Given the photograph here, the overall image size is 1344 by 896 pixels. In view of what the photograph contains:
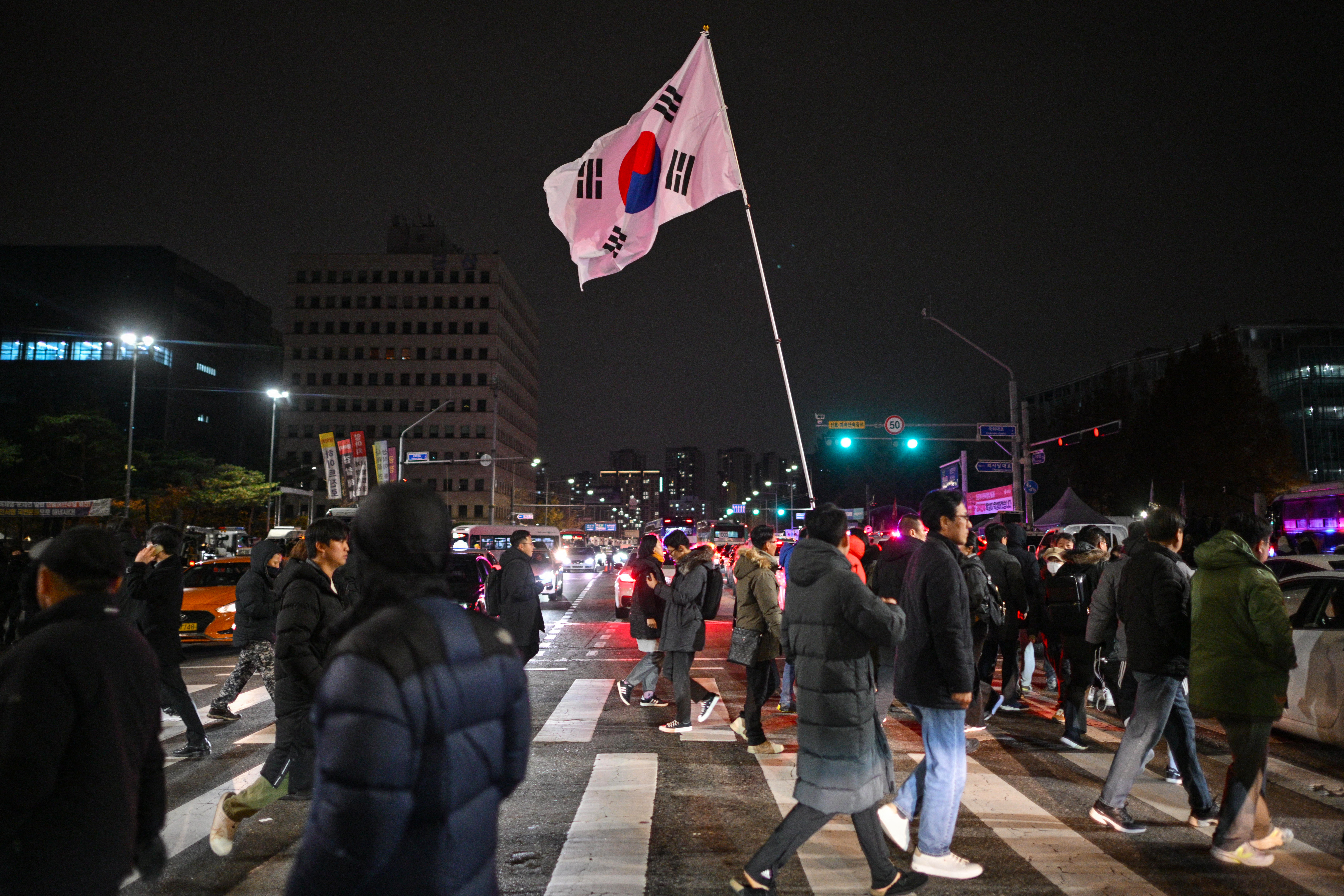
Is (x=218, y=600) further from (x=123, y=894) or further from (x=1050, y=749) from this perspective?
(x=1050, y=749)

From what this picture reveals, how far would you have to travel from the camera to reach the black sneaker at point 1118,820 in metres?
5.43

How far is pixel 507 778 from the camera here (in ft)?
7.51

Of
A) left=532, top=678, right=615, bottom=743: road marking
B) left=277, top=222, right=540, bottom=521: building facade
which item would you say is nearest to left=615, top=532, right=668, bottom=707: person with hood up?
left=532, top=678, right=615, bottom=743: road marking

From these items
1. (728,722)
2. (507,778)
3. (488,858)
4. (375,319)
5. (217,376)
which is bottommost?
(728,722)

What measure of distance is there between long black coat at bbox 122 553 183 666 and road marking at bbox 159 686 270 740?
2.06 ft

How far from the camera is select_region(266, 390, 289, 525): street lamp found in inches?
1726

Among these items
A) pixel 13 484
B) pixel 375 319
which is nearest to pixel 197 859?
pixel 13 484

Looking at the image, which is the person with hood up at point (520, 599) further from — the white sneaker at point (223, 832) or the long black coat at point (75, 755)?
the long black coat at point (75, 755)

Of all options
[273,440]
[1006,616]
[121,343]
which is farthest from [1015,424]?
[121,343]

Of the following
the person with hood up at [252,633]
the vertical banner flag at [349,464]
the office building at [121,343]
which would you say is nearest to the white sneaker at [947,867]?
the person with hood up at [252,633]

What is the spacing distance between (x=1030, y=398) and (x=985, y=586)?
133 metres

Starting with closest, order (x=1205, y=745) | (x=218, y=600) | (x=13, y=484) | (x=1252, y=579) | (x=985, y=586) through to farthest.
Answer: (x=1252, y=579) < (x=985, y=586) < (x=1205, y=745) < (x=218, y=600) < (x=13, y=484)

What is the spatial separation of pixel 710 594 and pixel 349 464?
35662mm

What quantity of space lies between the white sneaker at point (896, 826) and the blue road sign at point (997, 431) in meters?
22.7
